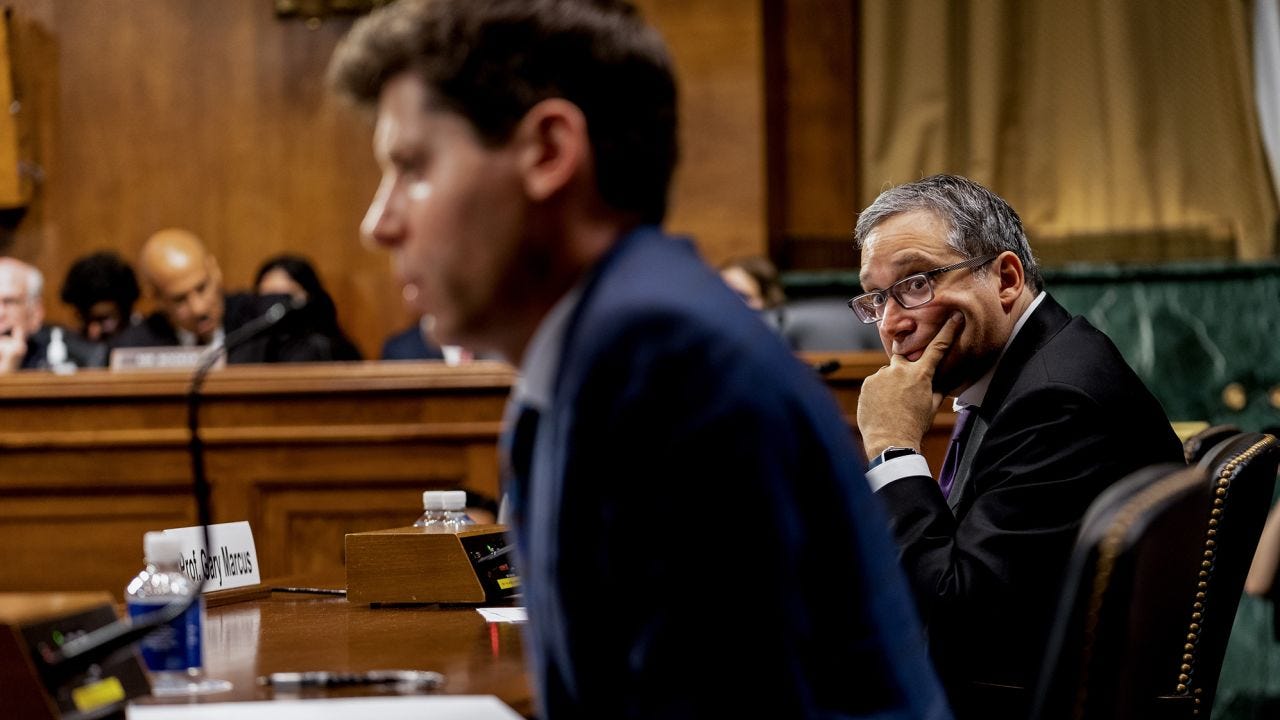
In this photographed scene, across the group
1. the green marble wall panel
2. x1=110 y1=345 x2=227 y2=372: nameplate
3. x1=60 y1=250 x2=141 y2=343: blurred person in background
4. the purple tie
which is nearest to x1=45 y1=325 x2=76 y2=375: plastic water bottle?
x1=60 y1=250 x2=141 y2=343: blurred person in background

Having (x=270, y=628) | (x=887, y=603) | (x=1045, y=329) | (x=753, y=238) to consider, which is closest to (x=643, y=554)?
(x=887, y=603)

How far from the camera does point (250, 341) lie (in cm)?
588

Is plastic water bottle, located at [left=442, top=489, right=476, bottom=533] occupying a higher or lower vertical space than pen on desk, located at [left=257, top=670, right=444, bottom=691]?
higher

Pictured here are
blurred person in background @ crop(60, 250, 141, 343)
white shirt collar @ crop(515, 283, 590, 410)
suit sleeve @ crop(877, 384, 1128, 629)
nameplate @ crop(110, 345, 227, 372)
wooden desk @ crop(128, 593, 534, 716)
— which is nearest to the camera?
white shirt collar @ crop(515, 283, 590, 410)

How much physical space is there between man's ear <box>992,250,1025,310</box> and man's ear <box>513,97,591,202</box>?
→ 146 centimetres

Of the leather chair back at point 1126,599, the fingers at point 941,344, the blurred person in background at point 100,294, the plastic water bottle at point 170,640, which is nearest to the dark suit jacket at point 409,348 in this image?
the blurred person in background at point 100,294

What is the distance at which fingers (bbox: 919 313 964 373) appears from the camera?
2393 millimetres

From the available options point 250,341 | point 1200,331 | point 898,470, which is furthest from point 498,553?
point 1200,331

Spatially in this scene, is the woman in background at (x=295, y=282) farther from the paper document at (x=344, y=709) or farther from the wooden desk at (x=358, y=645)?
the paper document at (x=344, y=709)

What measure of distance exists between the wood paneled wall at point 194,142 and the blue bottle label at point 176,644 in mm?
5569

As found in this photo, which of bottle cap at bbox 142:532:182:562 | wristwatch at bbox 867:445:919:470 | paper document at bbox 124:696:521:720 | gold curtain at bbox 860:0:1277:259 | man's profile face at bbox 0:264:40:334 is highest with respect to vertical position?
gold curtain at bbox 860:0:1277:259

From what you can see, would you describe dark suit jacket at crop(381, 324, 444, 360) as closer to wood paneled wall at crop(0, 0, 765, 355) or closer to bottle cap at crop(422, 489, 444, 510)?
wood paneled wall at crop(0, 0, 765, 355)

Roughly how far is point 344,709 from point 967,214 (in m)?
1.41

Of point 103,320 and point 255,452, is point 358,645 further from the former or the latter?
point 103,320
